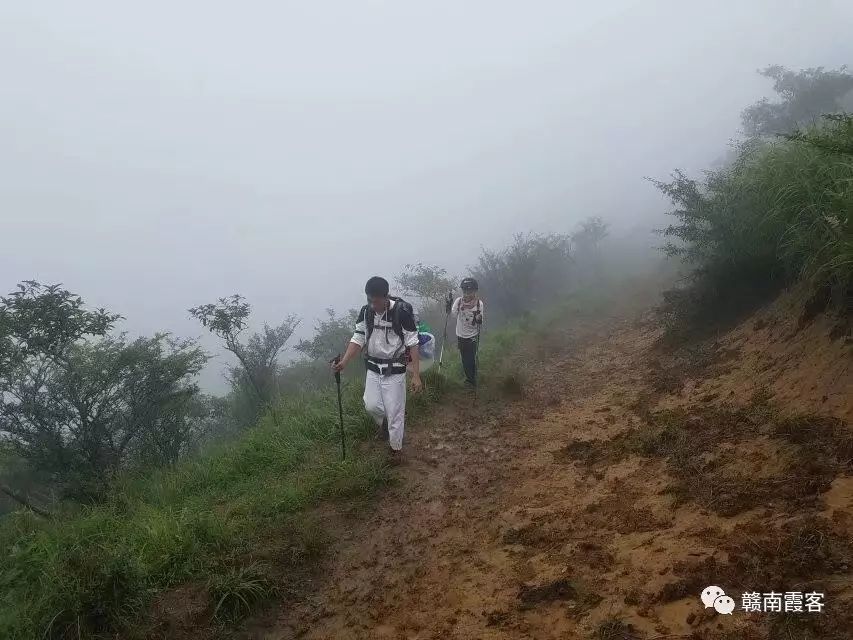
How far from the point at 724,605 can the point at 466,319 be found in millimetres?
5949

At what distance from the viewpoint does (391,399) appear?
17.6 feet

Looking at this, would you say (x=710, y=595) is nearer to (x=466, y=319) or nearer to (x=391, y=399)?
(x=391, y=399)

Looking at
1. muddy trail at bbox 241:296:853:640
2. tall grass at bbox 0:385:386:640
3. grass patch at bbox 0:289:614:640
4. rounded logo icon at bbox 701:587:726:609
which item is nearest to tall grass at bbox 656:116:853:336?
muddy trail at bbox 241:296:853:640

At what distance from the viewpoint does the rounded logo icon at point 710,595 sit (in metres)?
2.45

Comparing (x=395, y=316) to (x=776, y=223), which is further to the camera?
(x=776, y=223)

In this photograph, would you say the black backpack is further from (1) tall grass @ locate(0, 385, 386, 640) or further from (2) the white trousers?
(1) tall grass @ locate(0, 385, 386, 640)

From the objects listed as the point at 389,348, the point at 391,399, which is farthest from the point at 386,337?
the point at 391,399

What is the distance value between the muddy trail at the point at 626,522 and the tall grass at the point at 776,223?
744 mm

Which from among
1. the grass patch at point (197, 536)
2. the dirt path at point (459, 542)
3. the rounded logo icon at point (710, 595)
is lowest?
the dirt path at point (459, 542)

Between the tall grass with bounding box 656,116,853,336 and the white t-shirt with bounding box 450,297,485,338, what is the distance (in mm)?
3455

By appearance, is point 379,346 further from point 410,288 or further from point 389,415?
point 410,288

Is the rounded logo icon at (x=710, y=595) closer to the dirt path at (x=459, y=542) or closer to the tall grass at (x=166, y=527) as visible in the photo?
the dirt path at (x=459, y=542)

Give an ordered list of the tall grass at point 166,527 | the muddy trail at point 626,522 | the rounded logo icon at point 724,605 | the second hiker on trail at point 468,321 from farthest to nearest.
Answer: the second hiker on trail at point 468,321 → the tall grass at point 166,527 → the muddy trail at point 626,522 → the rounded logo icon at point 724,605

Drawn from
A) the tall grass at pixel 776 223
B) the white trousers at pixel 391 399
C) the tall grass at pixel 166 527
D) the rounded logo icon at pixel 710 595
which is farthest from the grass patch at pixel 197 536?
the tall grass at pixel 776 223
